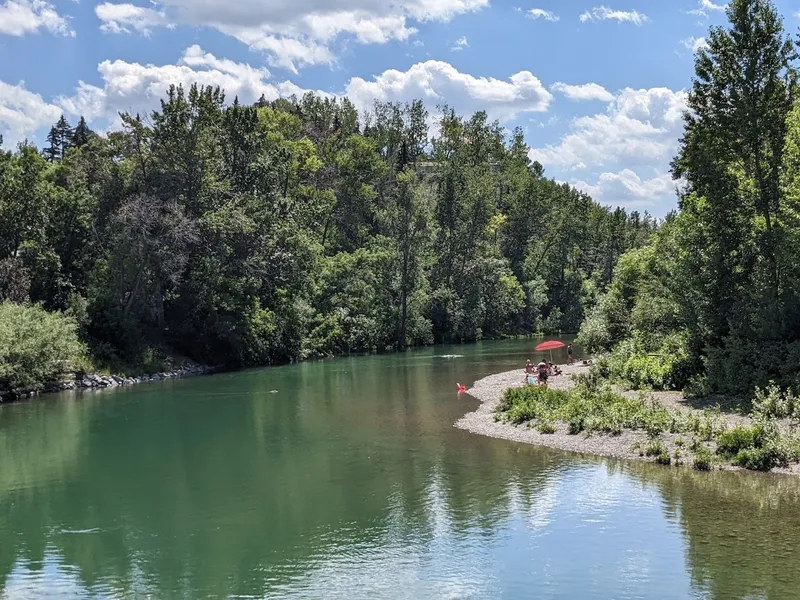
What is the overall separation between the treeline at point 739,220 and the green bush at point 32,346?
32.0 metres

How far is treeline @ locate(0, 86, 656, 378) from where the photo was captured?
5088cm

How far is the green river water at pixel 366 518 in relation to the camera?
571 inches

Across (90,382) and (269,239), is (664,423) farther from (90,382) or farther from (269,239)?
(269,239)

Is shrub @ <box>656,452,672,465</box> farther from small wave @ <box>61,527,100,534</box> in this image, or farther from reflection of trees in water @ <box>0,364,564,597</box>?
small wave @ <box>61,527,100,534</box>

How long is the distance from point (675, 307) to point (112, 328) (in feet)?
118

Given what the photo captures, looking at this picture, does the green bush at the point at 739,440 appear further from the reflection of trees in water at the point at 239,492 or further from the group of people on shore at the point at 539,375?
the group of people on shore at the point at 539,375

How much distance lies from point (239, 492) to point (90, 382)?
27.9 metres

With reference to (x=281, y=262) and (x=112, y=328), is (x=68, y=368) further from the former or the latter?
(x=281, y=262)

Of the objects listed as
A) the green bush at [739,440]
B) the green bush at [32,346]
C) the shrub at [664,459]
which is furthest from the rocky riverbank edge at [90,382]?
the green bush at [739,440]

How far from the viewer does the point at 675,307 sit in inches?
1462

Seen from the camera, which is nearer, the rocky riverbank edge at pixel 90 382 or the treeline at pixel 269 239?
the rocky riverbank edge at pixel 90 382

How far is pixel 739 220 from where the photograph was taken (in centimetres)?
3228

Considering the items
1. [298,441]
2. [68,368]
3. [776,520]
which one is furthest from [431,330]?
[776,520]

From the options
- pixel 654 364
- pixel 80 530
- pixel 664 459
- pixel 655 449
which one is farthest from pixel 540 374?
pixel 80 530
